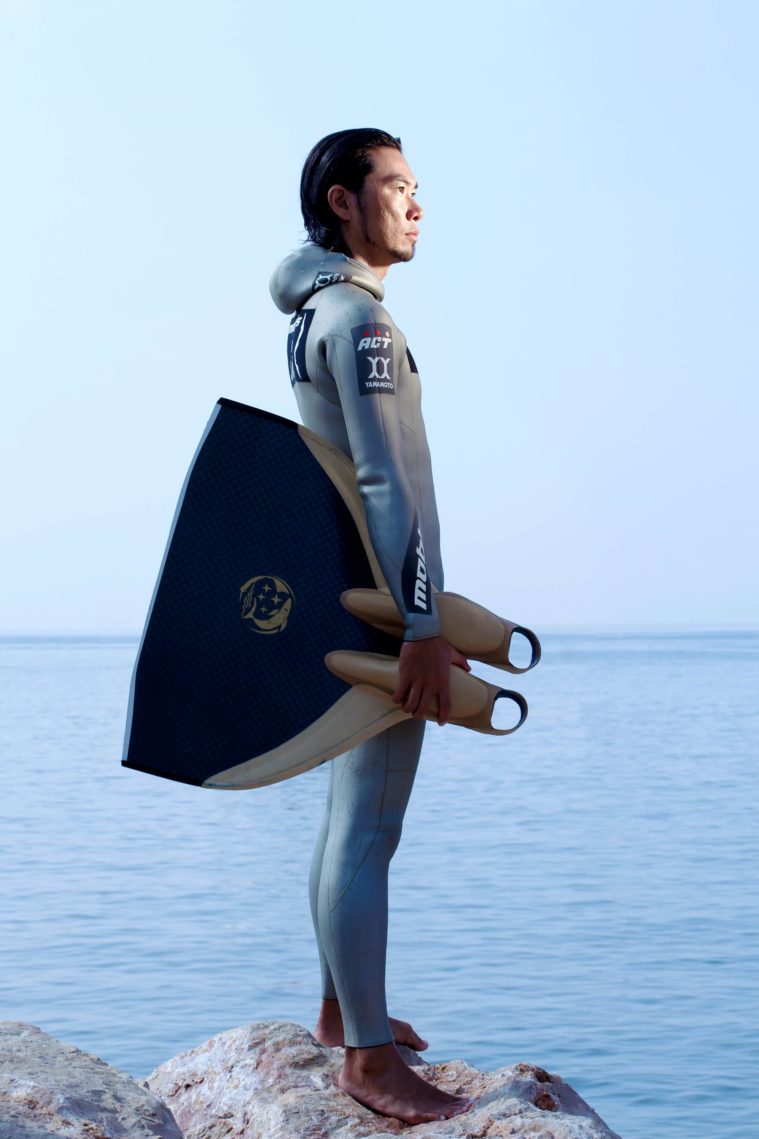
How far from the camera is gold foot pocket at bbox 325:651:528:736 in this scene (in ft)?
9.41

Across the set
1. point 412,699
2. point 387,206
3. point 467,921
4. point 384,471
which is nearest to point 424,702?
point 412,699

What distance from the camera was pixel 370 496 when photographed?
2.86 metres

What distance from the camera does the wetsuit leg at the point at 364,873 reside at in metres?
2.89

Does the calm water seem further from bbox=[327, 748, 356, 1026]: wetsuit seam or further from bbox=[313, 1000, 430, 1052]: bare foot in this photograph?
bbox=[327, 748, 356, 1026]: wetsuit seam

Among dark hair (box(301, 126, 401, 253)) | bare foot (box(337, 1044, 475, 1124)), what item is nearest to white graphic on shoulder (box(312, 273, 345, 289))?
dark hair (box(301, 126, 401, 253))

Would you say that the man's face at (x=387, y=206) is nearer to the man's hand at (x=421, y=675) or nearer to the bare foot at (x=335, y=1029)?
the man's hand at (x=421, y=675)

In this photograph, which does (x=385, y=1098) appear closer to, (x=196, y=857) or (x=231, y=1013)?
(x=231, y=1013)

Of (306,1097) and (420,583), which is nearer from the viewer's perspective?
(420,583)

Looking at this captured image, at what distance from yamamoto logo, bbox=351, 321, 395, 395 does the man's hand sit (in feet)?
1.56

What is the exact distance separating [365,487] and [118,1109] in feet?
3.77

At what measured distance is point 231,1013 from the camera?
18.2 feet

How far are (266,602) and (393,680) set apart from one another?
28 cm

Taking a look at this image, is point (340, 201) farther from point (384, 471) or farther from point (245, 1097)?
point (245, 1097)

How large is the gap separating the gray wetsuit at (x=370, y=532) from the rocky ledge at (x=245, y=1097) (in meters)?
0.17
